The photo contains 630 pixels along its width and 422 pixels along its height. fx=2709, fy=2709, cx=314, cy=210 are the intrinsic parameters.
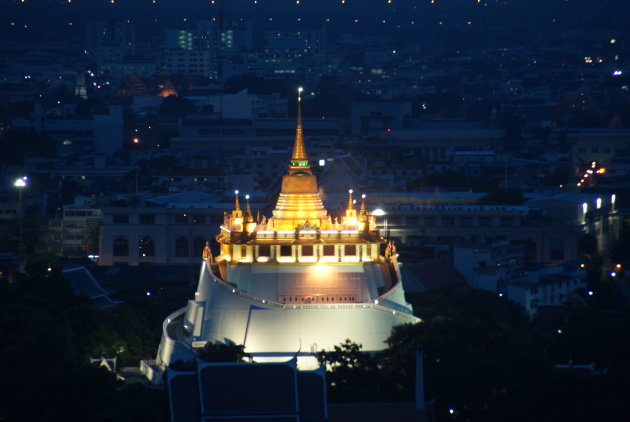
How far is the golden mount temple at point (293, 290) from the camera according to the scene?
59.8 metres

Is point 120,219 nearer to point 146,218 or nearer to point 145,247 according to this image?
point 146,218

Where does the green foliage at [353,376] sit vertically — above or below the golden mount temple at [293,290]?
below

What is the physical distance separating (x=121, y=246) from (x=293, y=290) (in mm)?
31233

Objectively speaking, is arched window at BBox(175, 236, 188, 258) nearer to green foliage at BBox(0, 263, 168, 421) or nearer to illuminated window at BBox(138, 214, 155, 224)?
illuminated window at BBox(138, 214, 155, 224)

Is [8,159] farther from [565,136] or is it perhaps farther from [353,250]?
[353,250]

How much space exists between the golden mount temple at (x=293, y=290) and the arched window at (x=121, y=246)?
2749 cm

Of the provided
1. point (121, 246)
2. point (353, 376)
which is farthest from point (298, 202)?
point (121, 246)

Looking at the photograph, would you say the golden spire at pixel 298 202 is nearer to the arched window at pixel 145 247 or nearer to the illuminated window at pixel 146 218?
the arched window at pixel 145 247

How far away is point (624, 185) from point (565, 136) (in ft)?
101

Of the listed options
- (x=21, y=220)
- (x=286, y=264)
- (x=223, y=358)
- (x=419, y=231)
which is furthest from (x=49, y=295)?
(x=21, y=220)

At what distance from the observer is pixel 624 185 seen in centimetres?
11388

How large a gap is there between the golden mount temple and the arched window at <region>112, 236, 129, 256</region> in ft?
90.2

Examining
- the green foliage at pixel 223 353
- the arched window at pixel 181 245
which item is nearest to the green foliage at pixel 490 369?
the green foliage at pixel 223 353

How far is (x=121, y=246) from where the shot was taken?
92.2 metres
